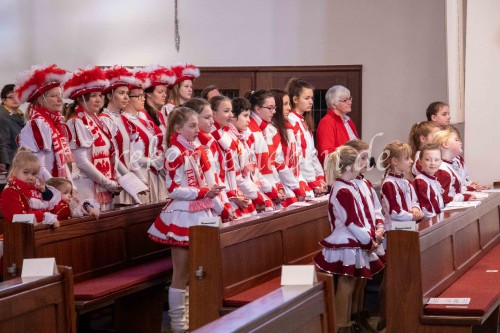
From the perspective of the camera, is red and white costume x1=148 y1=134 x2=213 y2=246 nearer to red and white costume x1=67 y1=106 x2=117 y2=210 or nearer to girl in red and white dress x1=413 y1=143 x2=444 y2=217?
red and white costume x1=67 y1=106 x2=117 y2=210

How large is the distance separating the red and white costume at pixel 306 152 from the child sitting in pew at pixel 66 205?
258 centimetres

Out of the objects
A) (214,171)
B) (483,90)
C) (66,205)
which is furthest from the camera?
(483,90)

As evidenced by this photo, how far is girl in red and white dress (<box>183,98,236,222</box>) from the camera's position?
6.10m

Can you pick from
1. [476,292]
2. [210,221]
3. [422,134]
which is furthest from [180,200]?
[422,134]

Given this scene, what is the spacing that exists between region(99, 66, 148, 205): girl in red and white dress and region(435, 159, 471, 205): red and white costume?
7.51 ft

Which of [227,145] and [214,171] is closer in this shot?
[214,171]

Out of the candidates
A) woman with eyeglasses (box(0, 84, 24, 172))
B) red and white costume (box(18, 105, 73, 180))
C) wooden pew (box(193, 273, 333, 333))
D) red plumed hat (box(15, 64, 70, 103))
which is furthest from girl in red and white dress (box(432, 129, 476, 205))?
woman with eyeglasses (box(0, 84, 24, 172))

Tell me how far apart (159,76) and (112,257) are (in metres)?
2.00

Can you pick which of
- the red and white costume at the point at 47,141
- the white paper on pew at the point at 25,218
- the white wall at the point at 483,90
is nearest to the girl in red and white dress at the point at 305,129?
the white wall at the point at 483,90

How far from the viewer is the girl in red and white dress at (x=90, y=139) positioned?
21.6 ft

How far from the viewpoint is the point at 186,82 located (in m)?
7.95

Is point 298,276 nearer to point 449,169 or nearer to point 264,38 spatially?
point 449,169

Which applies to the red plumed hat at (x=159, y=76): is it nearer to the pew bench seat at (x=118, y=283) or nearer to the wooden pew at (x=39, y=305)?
the pew bench seat at (x=118, y=283)

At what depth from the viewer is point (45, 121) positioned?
6074mm
